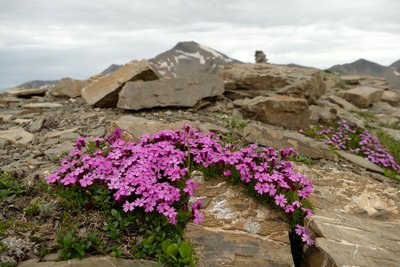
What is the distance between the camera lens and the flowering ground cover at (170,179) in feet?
15.5

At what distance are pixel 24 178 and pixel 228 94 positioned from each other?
861 cm

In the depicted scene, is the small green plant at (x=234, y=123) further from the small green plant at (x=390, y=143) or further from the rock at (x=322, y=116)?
the small green plant at (x=390, y=143)

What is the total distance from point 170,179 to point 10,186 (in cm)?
236

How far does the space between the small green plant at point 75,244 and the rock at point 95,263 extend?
88 mm

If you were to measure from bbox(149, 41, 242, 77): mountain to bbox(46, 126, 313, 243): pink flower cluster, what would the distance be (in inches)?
651

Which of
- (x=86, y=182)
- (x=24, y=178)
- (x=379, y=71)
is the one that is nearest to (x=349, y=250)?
(x=86, y=182)

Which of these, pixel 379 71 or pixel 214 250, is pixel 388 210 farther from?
pixel 379 71

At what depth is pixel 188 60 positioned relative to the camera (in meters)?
25.8

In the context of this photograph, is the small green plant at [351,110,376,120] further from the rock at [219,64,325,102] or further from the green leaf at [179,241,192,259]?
the green leaf at [179,241,192,259]

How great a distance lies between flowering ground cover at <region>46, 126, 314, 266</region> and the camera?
4.71 metres

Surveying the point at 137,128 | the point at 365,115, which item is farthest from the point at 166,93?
the point at 365,115

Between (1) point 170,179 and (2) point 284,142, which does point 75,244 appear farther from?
(2) point 284,142

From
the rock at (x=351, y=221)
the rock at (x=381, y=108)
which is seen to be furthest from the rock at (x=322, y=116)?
the rock at (x=381, y=108)

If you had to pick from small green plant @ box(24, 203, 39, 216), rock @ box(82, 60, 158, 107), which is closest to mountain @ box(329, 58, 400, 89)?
rock @ box(82, 60, 158, 107)
